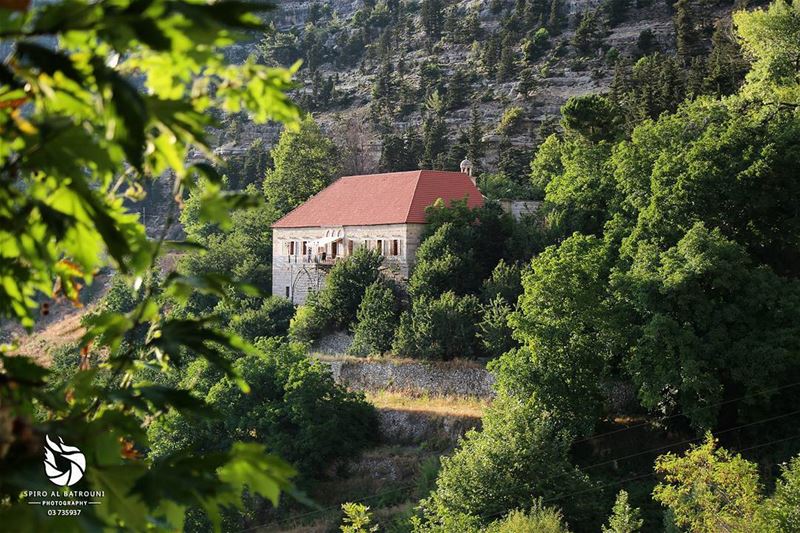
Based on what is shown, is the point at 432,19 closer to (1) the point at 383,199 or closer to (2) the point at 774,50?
(1) the point at 383,199

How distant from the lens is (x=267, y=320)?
38781 millimetres

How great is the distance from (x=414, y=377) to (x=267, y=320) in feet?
32.8

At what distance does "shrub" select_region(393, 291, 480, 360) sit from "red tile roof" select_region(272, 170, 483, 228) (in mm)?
5885

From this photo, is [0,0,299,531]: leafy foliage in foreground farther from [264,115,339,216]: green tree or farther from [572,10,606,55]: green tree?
[572,10,606,55]: green tree

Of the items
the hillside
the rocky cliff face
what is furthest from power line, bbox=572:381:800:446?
the rocky cliff face

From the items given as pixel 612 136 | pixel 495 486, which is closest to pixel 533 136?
pixel 612 136

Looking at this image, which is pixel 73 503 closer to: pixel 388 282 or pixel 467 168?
pixel 388 282

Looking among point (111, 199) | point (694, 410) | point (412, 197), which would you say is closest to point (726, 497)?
point (694, 410)

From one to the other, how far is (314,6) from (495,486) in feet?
274

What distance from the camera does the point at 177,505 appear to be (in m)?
2.13

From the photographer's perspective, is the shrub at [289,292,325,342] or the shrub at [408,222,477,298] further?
the shrub at [289,292,325,342]

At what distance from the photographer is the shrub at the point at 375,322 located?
33.7 m

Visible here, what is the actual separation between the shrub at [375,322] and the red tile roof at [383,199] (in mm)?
3596

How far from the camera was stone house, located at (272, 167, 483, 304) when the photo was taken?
36688 mm
